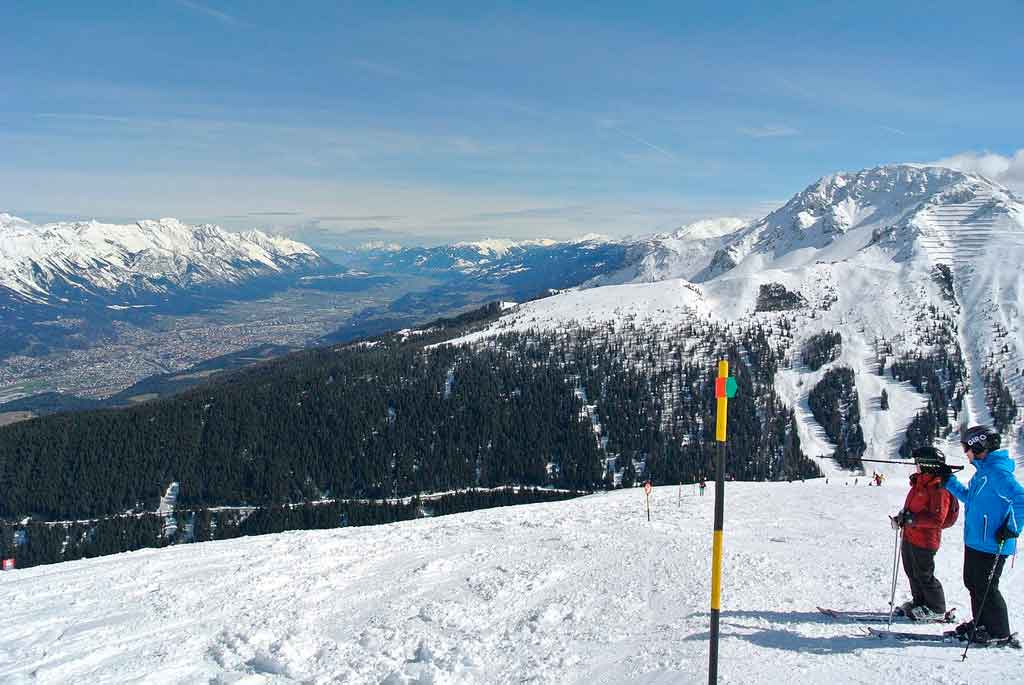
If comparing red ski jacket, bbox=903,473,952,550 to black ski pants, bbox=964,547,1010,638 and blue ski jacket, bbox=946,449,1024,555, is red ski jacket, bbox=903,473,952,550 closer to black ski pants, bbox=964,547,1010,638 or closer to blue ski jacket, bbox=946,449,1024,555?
blue ski jacket, bbox=946,449,1024,555

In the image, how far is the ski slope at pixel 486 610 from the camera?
10.6 metres

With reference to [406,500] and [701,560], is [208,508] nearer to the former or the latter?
[406,500]

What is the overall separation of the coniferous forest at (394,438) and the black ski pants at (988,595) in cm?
11508

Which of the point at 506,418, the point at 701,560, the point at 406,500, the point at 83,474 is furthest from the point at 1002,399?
the point at 83,474

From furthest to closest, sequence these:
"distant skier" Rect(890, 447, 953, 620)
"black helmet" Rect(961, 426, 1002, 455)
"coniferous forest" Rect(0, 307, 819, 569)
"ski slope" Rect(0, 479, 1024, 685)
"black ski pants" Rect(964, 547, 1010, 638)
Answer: "coniferous forest" Rect(0, 307, 819, 569) → "distant skier" Rect(890, 447, 953, 620) → "ski slope" Rect(0, 479, 1024, 685) → "black helmet" Rect(961, 426, 1002, 455) → "black ski pants" Rect(964, 547, 1010, 638)

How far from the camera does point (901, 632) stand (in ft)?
35.8

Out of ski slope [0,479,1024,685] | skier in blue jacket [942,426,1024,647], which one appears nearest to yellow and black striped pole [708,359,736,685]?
ski slope [0,479,1024,685]

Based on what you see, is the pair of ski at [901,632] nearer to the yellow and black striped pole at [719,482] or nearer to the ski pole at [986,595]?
the ski pole at [986,595]

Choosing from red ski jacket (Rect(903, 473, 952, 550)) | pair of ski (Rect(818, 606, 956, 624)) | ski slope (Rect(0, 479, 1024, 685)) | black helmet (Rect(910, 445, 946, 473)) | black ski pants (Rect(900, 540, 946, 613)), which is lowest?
ski slope (Rect(0, 479, 1024, 685))

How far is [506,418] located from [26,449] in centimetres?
10478

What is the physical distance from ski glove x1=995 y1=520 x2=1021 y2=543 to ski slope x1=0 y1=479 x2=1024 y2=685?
5.80 ft

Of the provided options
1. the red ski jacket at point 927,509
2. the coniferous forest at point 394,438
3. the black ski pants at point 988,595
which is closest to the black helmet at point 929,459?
the red ski jacket at point 927,509

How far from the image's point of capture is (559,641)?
39.6 ft

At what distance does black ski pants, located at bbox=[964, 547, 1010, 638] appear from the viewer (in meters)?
10.1
